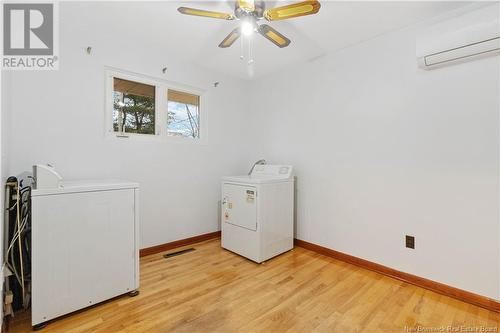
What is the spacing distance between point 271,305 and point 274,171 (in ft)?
5.28

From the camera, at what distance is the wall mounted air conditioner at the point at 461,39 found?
171cm

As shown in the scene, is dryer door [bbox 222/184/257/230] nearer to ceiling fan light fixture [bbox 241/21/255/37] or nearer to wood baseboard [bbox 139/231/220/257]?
wood baseboard [bbox 139/231/220/257]

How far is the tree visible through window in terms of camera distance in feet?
8.41

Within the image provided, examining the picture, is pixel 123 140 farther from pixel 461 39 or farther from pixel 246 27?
pixel 461 39

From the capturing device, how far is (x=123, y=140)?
2539mm

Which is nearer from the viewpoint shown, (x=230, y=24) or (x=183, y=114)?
(x=230, y=24)

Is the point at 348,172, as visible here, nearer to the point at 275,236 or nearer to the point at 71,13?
the point at 275,236

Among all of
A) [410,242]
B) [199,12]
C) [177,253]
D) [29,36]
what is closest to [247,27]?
[199,12]

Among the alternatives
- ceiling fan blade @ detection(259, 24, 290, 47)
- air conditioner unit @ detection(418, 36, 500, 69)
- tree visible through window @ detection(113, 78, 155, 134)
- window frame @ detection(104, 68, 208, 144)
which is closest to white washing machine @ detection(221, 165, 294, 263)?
window frame @ detection(104, 68, 208, 144)

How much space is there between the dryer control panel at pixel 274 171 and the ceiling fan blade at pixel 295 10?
169cm

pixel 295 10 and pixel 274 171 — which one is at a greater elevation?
pixel 295 10

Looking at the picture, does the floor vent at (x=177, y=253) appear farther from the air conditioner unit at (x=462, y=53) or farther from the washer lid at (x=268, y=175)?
the air conditioner unit at (x=462, y=53)

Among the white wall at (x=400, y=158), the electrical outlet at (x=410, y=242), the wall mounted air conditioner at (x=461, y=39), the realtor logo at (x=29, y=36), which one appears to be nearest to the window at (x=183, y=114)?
the realtor logo at (x=29, y=36)

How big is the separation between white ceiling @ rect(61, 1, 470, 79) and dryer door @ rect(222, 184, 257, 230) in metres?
1.63
